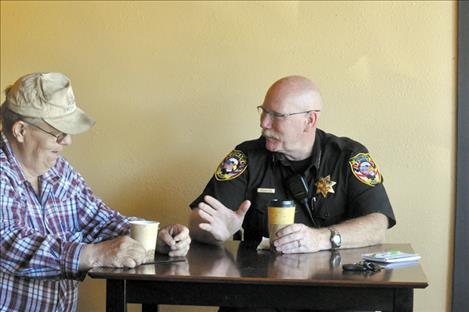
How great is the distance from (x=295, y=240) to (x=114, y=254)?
23.8 inches

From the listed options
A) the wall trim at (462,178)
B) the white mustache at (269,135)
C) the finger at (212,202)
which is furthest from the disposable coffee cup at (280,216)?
the wall trim at (462,178)

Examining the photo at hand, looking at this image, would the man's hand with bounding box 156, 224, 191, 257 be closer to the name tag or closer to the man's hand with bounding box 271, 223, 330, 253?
the man's hand with bounding box 271, 223, 330, 253

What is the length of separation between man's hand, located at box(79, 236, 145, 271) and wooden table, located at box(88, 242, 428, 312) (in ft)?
0.09

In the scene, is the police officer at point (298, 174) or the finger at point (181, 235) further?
the police officer at point (298, 174)

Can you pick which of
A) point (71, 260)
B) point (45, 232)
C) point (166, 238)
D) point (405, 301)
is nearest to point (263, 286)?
point (405, 301)

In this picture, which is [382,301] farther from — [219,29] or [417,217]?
[219,29]

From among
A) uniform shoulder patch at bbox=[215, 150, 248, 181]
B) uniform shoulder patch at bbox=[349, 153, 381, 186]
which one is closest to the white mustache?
uniform shoulder patch at bbox=[215, 150, 248, 181]

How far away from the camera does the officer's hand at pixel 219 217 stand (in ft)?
8.14

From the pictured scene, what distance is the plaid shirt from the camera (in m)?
2.09

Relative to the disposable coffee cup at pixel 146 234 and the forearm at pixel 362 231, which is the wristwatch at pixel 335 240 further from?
the disposable coffee cup at pixel 146 234

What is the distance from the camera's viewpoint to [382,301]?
6.16 ft

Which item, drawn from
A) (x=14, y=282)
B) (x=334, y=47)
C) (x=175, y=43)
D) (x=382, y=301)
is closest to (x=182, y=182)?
(x=175, y=43)

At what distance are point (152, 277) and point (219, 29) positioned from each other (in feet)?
5.09

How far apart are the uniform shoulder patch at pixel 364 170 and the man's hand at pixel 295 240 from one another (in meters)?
0.48
